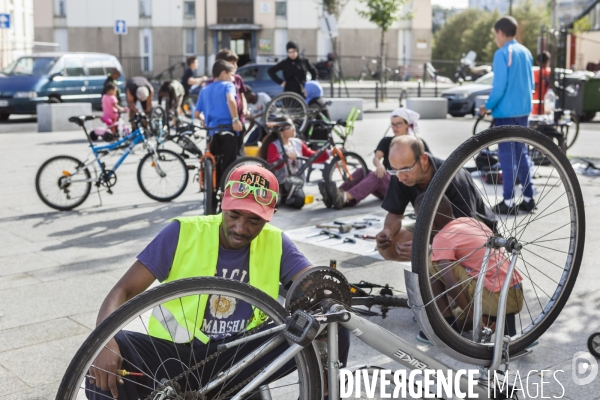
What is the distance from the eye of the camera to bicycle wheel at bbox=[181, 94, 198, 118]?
19406 millimetres

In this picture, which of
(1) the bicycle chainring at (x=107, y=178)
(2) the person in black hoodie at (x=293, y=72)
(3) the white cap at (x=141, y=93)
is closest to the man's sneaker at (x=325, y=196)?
(1) the bicycle chainring at (x=107, y=178)

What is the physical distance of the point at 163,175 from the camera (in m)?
9.93

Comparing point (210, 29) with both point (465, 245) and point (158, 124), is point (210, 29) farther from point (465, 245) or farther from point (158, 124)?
point (465, 245)

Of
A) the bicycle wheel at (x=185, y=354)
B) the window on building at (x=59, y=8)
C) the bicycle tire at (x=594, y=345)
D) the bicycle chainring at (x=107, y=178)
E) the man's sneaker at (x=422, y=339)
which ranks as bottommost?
the man's sneaker at (x=422, y=339)

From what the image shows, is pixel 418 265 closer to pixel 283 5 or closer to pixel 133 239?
pixel 133 239

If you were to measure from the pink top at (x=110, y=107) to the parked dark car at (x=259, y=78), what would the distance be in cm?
931

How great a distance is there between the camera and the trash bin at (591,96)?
71.1 feet

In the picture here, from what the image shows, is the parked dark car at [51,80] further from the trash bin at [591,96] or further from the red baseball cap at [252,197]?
the red baseball cap at [252,197]

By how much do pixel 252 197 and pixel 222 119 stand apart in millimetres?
6368

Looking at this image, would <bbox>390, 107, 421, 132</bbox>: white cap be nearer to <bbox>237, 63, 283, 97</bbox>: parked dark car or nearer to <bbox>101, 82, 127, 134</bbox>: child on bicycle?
<bbox>101, 82, 127, 134</bbox>: child on bicycle

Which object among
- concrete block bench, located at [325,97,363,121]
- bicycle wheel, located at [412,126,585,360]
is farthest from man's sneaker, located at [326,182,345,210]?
concrete block bench, located at [325,97,363,121]

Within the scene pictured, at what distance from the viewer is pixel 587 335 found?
4.76 m

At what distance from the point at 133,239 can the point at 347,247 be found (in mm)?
2032

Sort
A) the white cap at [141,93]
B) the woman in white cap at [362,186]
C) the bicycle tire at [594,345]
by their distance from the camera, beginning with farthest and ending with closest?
the white cap at [141,93]
the woman in white cap at [362,186]
the bicycle tire at [594,345]
